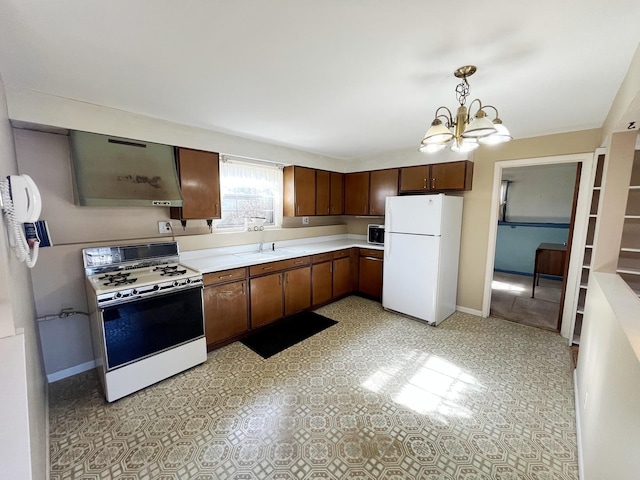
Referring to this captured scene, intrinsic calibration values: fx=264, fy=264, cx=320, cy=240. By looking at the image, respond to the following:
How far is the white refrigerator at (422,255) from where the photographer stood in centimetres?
326

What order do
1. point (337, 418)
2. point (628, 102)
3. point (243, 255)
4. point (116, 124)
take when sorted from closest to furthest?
point (628, 102)
point (337, 418)
point (116, 124)
point (243, 255)

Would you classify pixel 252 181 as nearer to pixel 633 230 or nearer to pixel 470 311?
pixel 470 311

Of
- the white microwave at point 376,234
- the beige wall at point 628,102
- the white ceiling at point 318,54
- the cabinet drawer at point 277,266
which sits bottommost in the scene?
the cabinet drawer at point 277,266

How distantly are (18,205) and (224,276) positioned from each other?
165 cm

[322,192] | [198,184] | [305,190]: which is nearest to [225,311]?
[198,184]

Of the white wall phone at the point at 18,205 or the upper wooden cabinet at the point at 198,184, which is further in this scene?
the upper wooden cabinet at the point at 198,184

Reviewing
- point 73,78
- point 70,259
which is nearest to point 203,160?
point 73,78

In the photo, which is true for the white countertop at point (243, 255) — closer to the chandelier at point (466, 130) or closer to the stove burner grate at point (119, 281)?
the stove burner grate at point (119, 281)

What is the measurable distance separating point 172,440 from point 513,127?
413 centimetres

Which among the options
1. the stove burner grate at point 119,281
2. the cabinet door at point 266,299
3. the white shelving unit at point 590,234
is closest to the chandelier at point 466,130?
the white shelving unit at point 590,234

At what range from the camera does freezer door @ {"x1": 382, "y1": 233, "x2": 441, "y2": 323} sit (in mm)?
3303

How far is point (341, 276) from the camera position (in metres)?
4.20

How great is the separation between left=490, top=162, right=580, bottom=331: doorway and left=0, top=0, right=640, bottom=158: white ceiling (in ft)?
9.54

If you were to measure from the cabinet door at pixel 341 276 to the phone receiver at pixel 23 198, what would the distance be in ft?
10.6
